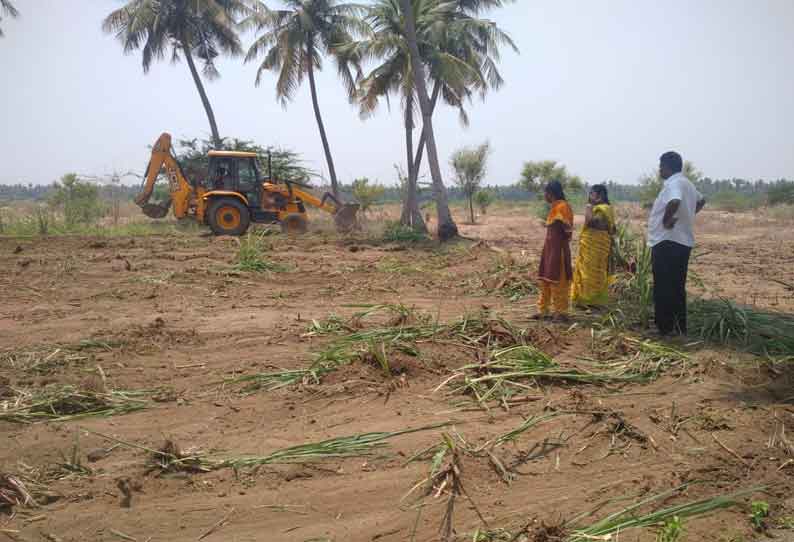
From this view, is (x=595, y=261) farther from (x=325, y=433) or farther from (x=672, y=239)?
(x=325, y=433)

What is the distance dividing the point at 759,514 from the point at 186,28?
2373cm

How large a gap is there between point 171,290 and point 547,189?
15.2ft

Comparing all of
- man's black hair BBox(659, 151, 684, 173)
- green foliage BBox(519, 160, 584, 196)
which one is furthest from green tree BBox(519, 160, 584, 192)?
man's black hair BBox(659, 151, 684, 173)

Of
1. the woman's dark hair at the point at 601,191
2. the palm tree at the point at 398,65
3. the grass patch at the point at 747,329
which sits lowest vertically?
the grass patch at the point at 747,329

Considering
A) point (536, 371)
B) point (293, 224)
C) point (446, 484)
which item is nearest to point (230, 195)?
point (293, 224)

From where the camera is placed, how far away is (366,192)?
23.4 metres

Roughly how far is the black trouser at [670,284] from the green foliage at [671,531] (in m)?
2.79

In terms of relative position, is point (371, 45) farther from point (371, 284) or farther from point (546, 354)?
point (546, 354)

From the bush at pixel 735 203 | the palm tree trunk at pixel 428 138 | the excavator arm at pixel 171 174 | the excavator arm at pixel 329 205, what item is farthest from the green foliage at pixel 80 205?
the bush at pixel 735 203

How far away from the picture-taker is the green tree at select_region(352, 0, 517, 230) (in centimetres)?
1753

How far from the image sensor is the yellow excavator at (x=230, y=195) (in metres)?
13.9

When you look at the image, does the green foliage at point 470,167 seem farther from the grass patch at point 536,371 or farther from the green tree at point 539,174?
the grass patch at point 536,371

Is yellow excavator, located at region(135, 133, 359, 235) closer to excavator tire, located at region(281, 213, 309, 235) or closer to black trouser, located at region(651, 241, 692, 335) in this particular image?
excavator tire, located at region(281, 213, 309, 235)

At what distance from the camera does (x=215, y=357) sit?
4.75 meters
